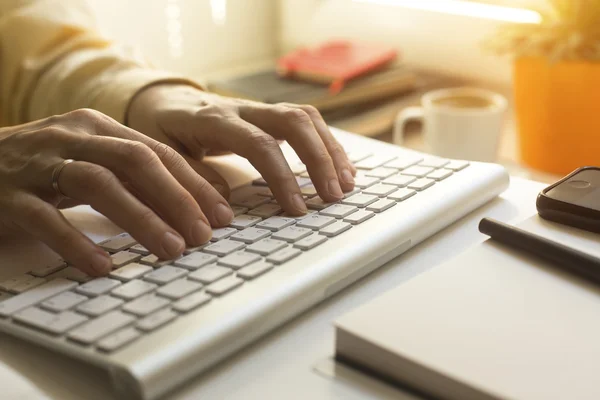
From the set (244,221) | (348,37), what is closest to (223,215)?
(244,221)

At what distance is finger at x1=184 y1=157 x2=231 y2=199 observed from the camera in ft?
1.71

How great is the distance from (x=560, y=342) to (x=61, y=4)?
32.0 inches

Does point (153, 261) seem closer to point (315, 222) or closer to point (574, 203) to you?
point (315, 222)

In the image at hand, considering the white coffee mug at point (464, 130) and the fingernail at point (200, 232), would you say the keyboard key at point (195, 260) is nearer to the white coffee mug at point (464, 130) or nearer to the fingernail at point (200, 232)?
the fingernail at point (200, 232)

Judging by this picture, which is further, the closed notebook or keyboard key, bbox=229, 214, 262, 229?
the closed notebook

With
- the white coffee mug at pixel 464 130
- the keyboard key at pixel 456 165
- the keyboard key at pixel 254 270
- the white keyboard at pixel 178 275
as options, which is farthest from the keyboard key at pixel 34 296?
the white coffee mug at pixel 464 130

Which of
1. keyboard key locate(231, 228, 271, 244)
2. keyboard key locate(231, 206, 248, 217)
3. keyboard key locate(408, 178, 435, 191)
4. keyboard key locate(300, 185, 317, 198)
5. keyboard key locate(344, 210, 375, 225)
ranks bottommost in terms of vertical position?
keyboard key locate(231, 206, 248, 217)

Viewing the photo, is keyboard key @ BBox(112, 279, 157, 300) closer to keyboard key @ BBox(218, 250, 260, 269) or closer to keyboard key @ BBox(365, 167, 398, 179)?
keyboard key @ BBox(218, 250, 260, 269)

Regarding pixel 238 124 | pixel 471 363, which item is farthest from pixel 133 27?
pixel 471 363

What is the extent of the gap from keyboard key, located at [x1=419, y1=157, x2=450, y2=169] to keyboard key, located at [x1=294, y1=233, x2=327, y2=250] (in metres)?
0.16

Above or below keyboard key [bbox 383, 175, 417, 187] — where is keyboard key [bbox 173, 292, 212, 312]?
below

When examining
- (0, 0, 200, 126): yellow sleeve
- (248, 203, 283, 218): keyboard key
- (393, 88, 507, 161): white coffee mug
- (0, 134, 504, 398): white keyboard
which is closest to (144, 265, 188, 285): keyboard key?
(0, 134, 504, 398): white keyboard

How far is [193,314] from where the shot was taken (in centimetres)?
34

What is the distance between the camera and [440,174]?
1.74 feet
